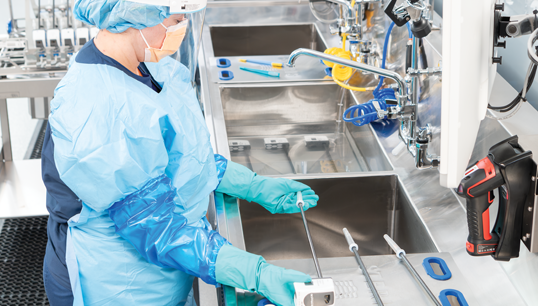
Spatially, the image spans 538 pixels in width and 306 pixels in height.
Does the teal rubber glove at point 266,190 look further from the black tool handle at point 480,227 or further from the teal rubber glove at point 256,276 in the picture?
the black tool handle at point 480,227

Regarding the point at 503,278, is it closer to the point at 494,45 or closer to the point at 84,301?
the point at 494,45

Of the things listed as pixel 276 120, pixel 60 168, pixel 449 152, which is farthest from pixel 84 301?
pixel 276 120

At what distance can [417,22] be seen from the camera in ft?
3.96

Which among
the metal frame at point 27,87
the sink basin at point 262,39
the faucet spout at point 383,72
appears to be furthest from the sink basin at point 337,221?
the sink basin at point 262,39

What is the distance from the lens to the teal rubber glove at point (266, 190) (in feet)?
4.70

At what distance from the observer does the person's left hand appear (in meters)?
1.43

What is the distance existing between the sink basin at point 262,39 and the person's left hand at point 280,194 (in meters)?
1.62

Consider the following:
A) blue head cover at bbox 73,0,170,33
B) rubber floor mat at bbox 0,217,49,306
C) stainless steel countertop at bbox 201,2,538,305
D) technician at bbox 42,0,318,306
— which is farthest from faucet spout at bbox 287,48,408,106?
rubber floor mat at bbox 0,217,49,306

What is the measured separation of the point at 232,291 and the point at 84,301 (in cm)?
39

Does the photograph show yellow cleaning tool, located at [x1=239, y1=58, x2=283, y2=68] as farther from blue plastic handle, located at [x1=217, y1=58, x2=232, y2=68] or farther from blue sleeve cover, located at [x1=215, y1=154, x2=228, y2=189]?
blue sleeve cover, located at [x1=215, y1=154, x2=228, y2=189]

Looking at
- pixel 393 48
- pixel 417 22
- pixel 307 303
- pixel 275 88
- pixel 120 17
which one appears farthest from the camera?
pixel 275 88

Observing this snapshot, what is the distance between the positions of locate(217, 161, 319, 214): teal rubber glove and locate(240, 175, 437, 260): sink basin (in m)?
0.12

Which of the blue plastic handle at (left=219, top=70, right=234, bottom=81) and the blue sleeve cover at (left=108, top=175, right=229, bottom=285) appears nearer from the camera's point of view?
the blue sleeve cover at (left=108, top=175, right=229, bottom=285)

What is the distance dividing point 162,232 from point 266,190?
0.41 meters
